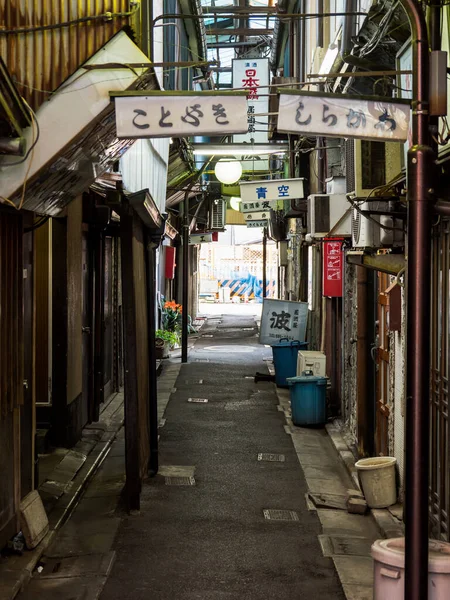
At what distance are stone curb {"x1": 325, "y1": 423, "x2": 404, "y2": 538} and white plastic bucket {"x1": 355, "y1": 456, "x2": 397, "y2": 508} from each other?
0.13 metres

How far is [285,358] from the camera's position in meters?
21.2

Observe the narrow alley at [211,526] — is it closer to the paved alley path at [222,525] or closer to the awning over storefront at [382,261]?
the paved alley path at [222,525]

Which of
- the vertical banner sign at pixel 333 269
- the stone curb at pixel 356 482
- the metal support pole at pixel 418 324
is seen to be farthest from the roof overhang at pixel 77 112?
the vertical banner sign at pixel 333 269

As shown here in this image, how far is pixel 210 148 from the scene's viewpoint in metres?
22.7

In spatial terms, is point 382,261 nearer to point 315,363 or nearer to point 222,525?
point 222,525

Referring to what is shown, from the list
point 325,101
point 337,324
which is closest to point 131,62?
point 325,101

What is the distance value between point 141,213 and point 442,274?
15.2 feet

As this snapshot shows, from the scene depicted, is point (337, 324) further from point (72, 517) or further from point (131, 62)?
point (131, 62)

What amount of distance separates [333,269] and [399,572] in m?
11.7

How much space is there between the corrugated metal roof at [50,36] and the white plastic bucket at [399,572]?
5.53m

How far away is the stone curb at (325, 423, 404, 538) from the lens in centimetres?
974

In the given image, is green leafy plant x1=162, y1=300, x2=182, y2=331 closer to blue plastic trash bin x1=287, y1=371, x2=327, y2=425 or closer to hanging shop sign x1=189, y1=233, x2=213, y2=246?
hanging shop sign x1=189, y1=233, x2=213, y2=246

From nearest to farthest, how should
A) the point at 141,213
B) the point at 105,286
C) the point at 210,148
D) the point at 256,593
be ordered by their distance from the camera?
the point at 256,593 < the point at 141,213 < the point at 105,286 < the point at 210,148

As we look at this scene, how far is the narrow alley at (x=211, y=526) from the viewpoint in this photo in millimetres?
8062
